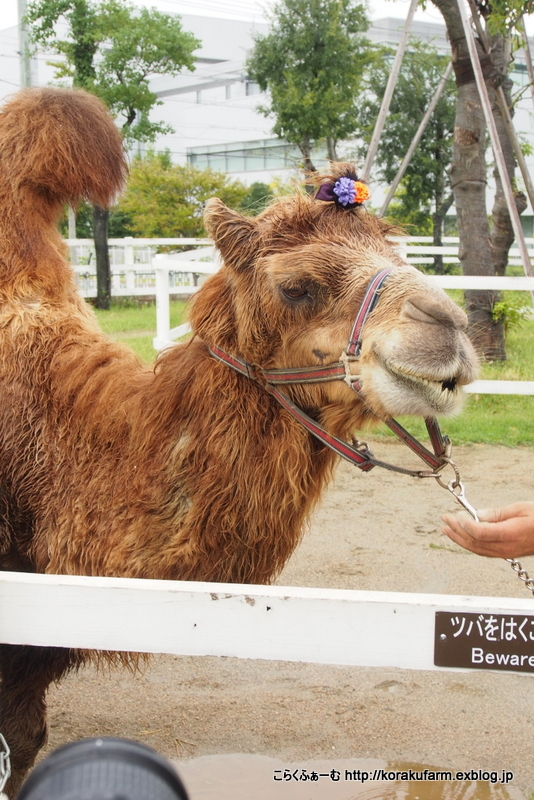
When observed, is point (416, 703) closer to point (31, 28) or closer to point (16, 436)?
point (16, 436)

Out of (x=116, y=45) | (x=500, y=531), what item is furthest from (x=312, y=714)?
(x=116, y=45)

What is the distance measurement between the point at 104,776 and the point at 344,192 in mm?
2210

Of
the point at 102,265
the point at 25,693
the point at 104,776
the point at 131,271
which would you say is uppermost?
the point at 102,265

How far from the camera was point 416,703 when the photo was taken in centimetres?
403

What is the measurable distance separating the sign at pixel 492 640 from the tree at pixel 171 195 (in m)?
24.1

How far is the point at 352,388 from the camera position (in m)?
2.54

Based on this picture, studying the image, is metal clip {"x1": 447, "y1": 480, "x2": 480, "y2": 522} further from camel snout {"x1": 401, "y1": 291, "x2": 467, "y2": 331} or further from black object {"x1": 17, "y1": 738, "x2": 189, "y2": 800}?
black object {"x1": 17, "y1": 738, "x2": 189, "y2": 800}

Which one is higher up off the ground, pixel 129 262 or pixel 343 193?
pixel 343 193

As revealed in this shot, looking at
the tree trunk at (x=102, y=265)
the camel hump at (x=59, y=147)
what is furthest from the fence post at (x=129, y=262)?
the camel hump at (x=59, y=147)

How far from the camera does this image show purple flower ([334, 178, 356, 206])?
280 cm

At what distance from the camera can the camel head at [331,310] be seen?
7.74ft

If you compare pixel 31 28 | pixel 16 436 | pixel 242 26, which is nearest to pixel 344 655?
pixel 16 436

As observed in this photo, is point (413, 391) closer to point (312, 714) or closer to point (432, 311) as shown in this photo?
point (432, 311)

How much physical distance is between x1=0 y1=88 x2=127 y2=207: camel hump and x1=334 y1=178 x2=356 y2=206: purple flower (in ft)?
4.95
